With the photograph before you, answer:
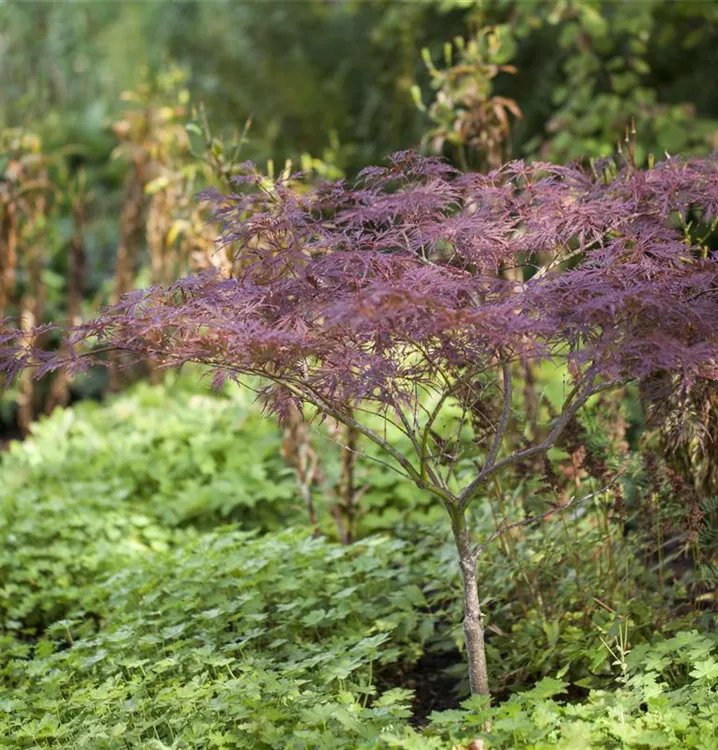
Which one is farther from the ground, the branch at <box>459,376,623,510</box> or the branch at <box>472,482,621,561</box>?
the branch at <box>459,376,623,510</box>

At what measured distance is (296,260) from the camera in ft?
8.30

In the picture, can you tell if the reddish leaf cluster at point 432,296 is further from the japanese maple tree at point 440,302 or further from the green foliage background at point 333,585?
the green foliage background at point 333,585

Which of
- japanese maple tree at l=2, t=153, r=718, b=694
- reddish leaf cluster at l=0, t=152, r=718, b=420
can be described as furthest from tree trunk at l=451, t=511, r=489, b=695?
reddish leaf cluster at l=0, t=152, r=718, b=420

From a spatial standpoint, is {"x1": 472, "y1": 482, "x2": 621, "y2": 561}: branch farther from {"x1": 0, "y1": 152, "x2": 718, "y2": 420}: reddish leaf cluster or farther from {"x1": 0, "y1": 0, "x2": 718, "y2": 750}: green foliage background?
{"x1": 0, "y1": 152, "x2": 718, "y2": 420}: reddish leaf cluster

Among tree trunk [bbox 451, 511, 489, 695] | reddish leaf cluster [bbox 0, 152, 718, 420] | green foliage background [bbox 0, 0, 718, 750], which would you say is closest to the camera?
reddish leaf cluster [bbox 0, 152, 718, 420]

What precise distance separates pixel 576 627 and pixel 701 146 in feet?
13.5

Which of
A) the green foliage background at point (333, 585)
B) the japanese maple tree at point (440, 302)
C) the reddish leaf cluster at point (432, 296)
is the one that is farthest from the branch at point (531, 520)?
the reddish leaf cluster at point (432, 296)

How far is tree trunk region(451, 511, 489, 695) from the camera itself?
2736mm

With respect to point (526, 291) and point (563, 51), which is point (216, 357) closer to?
point (526, 291)

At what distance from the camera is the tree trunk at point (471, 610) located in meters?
2.74

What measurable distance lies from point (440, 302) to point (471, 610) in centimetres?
97

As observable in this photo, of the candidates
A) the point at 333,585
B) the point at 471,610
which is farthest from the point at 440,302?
the point at 333,585

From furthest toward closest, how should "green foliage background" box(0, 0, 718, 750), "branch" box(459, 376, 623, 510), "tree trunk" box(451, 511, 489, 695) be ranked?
"tree trunk" box(451, 511, 489, 695) → "green foliage background" box(0, 0, 718, 750) → "branch" box(459, 376, 623, 510)

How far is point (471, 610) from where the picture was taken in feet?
9.02
